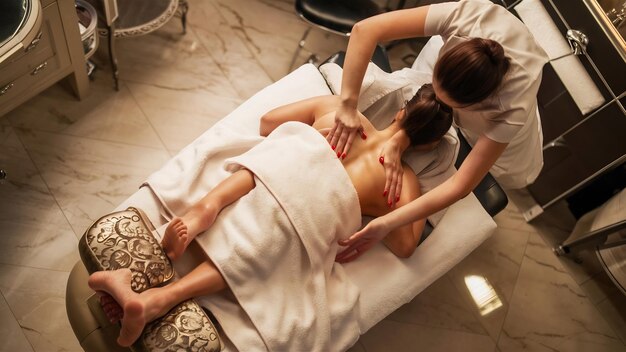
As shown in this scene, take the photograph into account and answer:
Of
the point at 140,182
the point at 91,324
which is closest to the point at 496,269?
the point at 140,182

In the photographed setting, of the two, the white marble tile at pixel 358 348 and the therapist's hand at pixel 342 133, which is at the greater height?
the therapist's hand at pixel 342 133

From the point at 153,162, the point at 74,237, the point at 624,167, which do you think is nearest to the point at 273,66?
the point at 153,162

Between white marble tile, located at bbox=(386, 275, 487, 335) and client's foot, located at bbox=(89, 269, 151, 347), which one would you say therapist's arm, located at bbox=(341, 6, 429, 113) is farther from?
white marble tile, located at bbox=(386, 275, 487, 335)

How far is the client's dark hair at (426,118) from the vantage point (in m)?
1.55

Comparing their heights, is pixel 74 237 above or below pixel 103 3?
below

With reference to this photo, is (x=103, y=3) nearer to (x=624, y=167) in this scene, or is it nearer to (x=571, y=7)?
(x=571, y=7)

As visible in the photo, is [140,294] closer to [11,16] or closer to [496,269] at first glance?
[11,16]

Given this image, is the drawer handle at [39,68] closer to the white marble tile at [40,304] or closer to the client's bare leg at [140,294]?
the white marble tile at [40,304]

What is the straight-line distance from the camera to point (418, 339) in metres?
2.14

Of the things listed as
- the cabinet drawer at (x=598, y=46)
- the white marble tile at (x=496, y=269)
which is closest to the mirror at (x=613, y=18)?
the cabinet drawer at (x=598, y=46)

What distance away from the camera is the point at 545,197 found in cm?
244

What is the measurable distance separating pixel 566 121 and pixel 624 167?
388mm

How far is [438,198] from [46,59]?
149 cm

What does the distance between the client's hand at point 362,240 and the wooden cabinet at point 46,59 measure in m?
1.23
